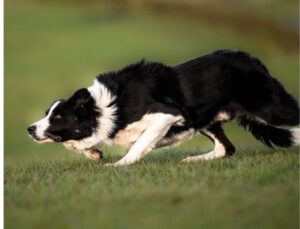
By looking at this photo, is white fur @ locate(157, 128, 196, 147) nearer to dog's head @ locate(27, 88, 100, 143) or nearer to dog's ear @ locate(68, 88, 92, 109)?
dog's head @ locate(27, 88, 100, 143)

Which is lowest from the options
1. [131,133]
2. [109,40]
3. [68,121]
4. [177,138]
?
[109,40]

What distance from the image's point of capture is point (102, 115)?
8.14 metres

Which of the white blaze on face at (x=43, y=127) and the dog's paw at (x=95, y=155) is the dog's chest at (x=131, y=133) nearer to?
the dog's paw at (x=95, y=155)

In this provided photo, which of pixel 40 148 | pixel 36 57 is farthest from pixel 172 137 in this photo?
pixel 36 57

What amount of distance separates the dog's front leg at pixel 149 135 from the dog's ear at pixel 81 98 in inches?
30.2

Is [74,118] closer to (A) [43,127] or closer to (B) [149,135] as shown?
(A) [43,127]

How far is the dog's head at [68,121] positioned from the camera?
8.16m

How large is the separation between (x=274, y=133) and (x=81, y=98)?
8.29 ft

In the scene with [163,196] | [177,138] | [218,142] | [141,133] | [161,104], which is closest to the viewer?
[163,196]

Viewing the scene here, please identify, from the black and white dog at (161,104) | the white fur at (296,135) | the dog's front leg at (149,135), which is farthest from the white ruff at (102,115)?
the white fur at (296,135)

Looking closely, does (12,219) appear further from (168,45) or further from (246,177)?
(168,45)

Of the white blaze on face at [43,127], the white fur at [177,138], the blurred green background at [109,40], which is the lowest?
the blurred green background at [109,40]

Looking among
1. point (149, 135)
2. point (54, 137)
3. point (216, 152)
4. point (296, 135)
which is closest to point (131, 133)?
point (149, 135)

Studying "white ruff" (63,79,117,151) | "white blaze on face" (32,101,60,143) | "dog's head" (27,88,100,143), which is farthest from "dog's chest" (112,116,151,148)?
"white blaze on face" (32,101,60,143)
